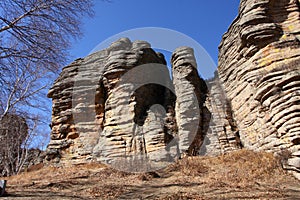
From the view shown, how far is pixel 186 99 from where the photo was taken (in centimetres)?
1661


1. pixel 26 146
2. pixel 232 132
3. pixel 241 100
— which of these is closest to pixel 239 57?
pixel 241 100

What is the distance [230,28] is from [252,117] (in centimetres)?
680

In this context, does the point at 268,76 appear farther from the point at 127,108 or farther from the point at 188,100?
the point at 127,108

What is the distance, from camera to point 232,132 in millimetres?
14602

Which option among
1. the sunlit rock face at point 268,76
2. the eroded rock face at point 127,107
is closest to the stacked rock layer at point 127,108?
the eroded rock face at point 127,107

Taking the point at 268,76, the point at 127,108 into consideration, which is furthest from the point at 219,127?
the point at 127,108

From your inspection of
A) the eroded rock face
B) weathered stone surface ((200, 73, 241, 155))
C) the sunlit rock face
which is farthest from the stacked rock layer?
the sunlit rock face

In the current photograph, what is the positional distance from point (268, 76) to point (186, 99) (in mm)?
7464

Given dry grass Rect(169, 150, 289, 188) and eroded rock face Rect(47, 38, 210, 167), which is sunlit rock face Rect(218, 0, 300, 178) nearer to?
dry grass Rect(169, 150, 289, 188)

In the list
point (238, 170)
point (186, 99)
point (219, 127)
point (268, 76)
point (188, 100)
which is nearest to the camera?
point (238, 170)

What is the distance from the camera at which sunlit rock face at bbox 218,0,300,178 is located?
28.3ft

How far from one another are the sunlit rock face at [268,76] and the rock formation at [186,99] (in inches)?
1.7

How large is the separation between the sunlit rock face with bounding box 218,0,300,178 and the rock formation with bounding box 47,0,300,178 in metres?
0.04

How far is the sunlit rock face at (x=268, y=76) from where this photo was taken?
28.3 feet
